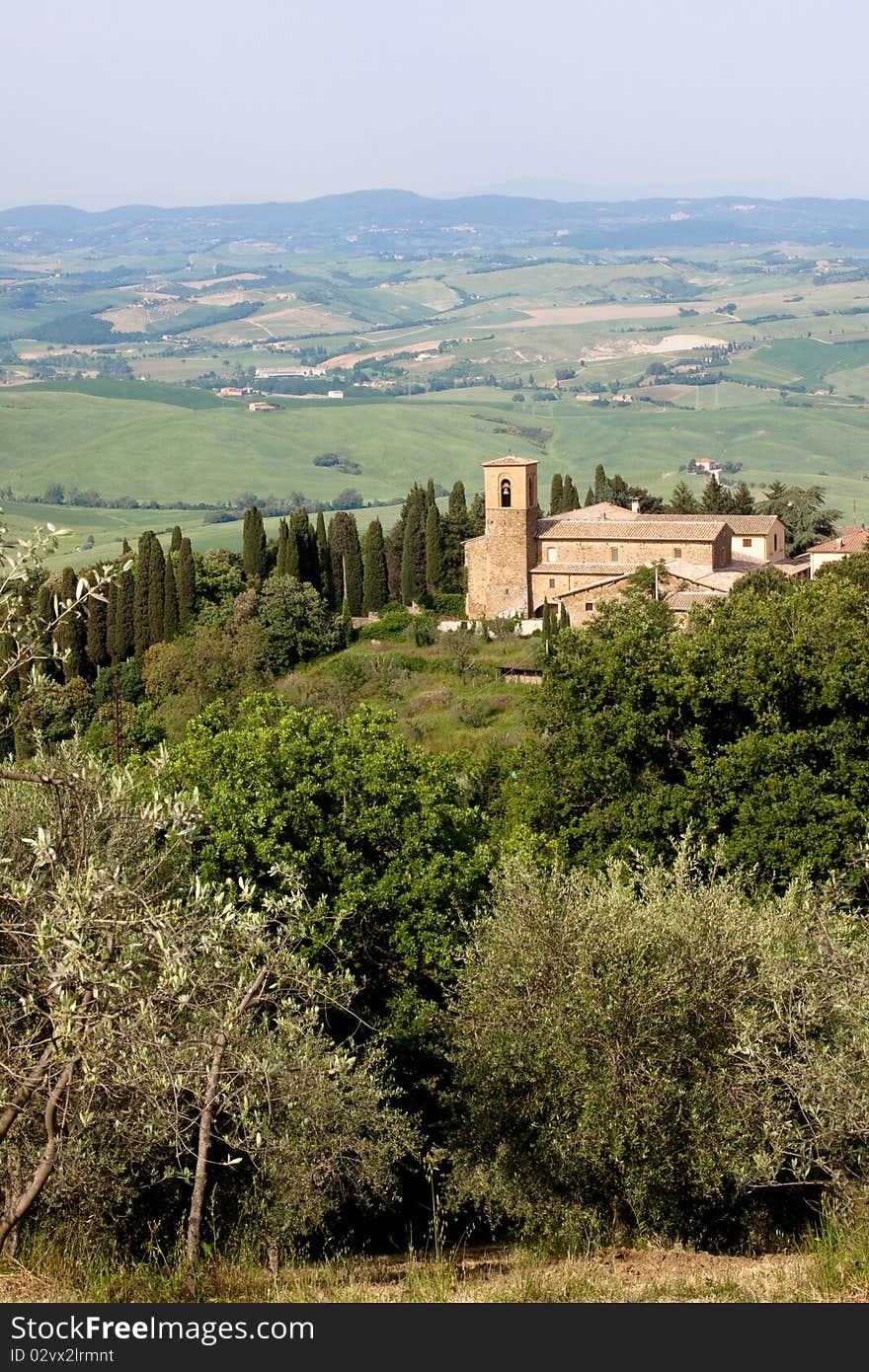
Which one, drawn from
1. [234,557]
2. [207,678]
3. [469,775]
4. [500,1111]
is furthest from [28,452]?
[500,1111]

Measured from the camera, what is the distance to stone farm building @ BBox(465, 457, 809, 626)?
172 ft

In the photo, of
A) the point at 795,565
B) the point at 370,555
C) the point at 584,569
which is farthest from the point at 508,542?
the point at 795,565

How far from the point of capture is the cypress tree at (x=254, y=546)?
183ft

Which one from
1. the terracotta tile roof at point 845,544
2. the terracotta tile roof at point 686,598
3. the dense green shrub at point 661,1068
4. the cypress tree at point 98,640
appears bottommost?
the cypress tree at point 98,640

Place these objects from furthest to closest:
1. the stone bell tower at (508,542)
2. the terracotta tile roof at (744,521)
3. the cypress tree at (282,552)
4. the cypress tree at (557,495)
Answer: the cypress tree at (557,495)
the cypress tree at (282,552)
the terracotta tile roof at (744,521)
the stone bell tower at (508,542)

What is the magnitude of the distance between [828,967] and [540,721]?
1101 cm

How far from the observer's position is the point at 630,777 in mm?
22234

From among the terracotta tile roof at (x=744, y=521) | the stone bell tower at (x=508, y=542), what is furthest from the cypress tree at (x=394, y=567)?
the terracotta tile roof at (x=744, y=521)

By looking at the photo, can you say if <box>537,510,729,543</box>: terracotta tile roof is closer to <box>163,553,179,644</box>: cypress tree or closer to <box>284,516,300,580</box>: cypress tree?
<box>284,516,300,580</box>: cypress tree

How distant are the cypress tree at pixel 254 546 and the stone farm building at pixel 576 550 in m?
7.75

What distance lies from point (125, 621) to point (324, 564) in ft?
26.3

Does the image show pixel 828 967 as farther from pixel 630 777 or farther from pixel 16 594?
pixel 630 777

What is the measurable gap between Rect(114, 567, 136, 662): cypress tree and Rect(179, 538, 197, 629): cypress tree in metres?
1.71

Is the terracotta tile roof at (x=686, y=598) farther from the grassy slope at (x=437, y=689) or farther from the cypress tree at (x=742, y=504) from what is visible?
the cypress tree at (x=742, y=504)
